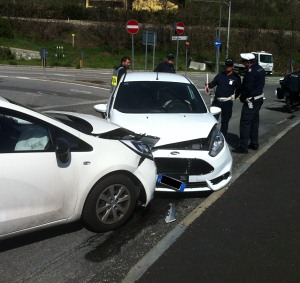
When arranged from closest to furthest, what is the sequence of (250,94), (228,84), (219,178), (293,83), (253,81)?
(219,178)
(253,81)
(250,94)
(228,84)
(293,83)

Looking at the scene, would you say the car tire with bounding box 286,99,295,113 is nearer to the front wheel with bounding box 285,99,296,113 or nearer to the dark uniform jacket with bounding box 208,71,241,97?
the front wheel with bounding box 285,99,296,113

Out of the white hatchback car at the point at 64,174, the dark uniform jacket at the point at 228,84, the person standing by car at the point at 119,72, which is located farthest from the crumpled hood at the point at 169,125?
the person standing by car at the point at 119,72

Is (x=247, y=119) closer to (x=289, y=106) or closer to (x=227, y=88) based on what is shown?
(x=227, y=88)

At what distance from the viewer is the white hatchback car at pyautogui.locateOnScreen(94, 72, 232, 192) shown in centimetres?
504

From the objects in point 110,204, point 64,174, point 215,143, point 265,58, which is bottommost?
point 265,58

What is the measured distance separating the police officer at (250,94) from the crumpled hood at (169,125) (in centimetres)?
186

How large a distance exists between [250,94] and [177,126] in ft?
9.24

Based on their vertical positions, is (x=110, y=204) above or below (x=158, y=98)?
below

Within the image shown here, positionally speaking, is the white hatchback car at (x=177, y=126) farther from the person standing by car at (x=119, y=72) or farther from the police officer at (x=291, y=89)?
the police officer at (x=291, y=89)

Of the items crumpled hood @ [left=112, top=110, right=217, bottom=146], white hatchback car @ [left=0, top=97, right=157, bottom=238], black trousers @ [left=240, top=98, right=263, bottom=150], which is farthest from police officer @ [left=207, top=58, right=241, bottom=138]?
white hatchback car @ [left=0, top=97, right=157, bottom=238]

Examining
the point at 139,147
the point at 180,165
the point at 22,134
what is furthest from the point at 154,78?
the point at 22,134

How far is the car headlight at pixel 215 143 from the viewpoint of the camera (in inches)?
206

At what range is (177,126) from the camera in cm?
542

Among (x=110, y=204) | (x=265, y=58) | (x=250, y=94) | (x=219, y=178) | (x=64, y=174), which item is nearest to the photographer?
(x=64, y=174)
